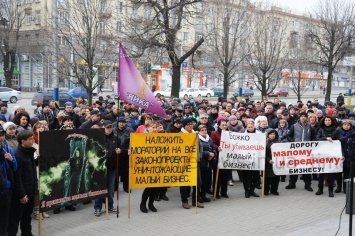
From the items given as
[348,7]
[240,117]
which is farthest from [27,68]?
[240,117]

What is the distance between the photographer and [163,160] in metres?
8.37

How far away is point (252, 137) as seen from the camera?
31.9 feet

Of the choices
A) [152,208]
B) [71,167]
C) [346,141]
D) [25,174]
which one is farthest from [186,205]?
[346,141]

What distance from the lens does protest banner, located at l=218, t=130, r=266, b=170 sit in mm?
9578

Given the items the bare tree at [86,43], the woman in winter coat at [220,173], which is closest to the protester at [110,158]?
the woman in winter coat at [220,173]

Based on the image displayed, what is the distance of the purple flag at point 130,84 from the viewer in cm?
805

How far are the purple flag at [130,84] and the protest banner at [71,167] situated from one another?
870 millimetres

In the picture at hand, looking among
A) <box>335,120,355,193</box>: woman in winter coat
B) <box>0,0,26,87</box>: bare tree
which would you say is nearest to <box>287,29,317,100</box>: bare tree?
<box>335,120,355,193</box>: woman in winter coat

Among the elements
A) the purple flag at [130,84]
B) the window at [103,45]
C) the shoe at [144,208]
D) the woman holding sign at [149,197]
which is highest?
the window at [103,45]

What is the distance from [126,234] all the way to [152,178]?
1.33 metres

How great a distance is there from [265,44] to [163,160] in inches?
869

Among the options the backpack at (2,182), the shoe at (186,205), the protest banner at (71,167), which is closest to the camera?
the backpack at (2,182)

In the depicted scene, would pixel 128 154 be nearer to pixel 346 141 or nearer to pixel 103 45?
pixel 346 141

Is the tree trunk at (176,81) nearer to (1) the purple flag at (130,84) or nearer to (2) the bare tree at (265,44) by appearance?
(2) the bare tree at (265,44)
